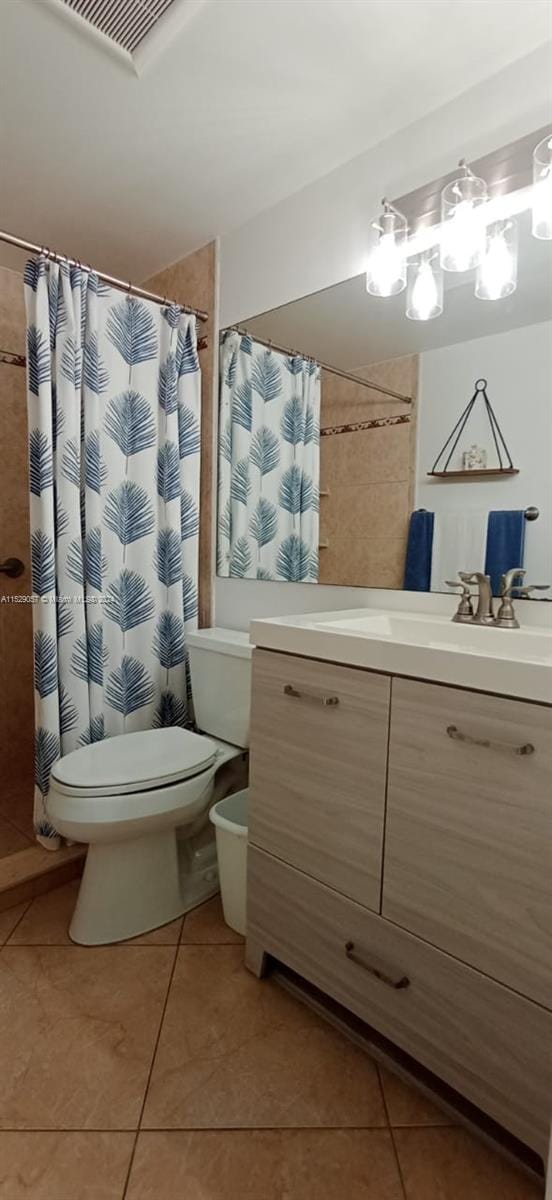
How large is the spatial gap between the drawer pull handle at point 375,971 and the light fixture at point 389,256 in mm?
1619

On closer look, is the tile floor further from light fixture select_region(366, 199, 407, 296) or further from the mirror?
light fixture select_region(366, 199, 407, 296)

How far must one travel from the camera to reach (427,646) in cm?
98

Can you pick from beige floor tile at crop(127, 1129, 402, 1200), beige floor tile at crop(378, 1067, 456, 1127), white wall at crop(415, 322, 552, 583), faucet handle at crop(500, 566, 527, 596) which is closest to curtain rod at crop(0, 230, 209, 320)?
white wall at crop(415, 322, 552, 583)

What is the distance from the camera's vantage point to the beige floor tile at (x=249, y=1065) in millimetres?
1034

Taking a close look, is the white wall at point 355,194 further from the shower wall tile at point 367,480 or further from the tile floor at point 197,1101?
the tile floor at point 197,1101

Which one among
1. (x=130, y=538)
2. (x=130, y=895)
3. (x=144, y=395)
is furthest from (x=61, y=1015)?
(x=144, y=395)

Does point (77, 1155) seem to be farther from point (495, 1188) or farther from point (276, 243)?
point (276, 243)

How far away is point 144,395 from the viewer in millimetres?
1857

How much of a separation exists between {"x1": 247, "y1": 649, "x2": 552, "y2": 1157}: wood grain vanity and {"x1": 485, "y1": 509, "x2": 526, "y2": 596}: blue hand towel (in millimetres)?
538

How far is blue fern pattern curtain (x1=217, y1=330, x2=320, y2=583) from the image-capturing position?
1.79 metres

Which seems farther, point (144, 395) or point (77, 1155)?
point (144, 395)

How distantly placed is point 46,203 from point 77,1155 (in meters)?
2.51

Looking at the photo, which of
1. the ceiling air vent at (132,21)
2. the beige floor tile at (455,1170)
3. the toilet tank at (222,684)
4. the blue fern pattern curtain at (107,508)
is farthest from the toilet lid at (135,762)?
the ceiling air vent at (132,21)

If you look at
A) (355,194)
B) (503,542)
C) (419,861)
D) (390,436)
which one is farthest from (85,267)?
(419,861)
